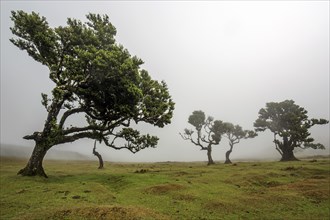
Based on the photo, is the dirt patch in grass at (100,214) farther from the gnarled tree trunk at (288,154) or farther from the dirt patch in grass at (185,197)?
the gnarled tree trunk at (288,154)

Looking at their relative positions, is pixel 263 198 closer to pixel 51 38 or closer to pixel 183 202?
pixel 183 202

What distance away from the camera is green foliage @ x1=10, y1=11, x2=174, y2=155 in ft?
99.5

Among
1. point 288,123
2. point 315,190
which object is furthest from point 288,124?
point 315,190

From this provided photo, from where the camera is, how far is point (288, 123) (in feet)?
242

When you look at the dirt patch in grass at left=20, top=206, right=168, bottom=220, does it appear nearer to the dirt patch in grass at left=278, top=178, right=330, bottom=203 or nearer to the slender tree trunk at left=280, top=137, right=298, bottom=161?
the dirt patch in grass at left=278, top=178, right=330, bottom=203

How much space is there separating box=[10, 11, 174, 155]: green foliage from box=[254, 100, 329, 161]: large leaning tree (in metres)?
48.8

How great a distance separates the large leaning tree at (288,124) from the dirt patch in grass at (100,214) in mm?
64173

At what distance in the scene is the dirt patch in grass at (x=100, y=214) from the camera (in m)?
14.1

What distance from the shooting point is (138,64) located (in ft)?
108

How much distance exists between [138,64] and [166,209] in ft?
65.5

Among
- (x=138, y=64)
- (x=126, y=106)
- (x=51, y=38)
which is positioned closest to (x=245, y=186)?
(x=126, y=106)

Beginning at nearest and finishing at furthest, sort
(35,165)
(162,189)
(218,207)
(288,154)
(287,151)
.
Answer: (218,207) → (162,189) → (35,165) → (288,154) → (287,151)

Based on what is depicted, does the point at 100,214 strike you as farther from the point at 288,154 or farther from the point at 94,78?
the point at 288,154

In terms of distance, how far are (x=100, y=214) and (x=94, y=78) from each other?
66.9 ft
